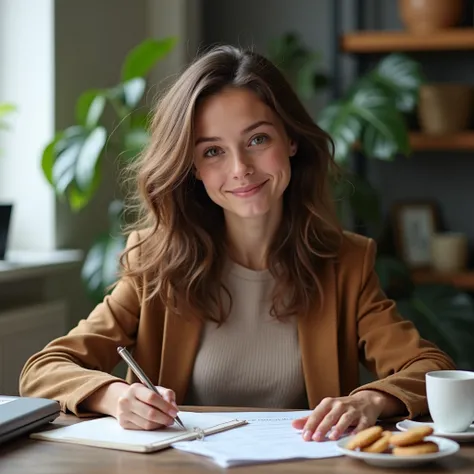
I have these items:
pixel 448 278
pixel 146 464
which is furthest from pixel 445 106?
pixel 146 464

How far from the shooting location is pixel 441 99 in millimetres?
3604

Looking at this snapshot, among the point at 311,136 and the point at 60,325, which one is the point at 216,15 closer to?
the point at 60,325

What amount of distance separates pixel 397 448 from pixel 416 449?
3cm

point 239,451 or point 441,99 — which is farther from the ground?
point 441,99

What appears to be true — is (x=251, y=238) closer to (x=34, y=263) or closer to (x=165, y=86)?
(x=34, y=263)

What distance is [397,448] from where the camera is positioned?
4.43 ft

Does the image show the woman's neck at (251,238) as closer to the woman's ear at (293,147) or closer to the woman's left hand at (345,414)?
the woman's ear at (293,147)

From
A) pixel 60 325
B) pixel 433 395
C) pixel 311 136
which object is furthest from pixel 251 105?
pixel 60 325

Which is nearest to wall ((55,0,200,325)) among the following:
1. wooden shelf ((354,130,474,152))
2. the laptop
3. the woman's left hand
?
wooden shelf ((354,130,474,152))

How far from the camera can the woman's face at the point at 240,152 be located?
196cm

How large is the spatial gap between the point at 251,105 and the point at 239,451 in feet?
2.65

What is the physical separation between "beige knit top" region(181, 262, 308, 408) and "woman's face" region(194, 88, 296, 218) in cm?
24

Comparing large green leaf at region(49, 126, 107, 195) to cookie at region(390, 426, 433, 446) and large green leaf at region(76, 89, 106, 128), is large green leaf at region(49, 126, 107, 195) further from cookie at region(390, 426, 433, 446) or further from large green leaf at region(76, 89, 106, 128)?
cookie at region(390, 426, 433, 446)

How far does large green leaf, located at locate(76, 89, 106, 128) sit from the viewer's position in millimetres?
2908
